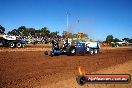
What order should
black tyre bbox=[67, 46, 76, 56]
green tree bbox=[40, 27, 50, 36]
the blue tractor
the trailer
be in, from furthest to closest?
green tree bbox=[40, 27, 50, 36] → the trailer → black tyre bbox=[67, 46, 76, 56] → the blue tractor

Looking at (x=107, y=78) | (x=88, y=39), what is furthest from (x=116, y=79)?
(x=88, y=39)

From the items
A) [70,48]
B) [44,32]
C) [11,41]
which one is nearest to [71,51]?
[70,48]

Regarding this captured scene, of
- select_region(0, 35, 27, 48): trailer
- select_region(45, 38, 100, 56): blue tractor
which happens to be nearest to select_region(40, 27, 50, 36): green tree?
select_region(0, 35, 27, 48): trailer

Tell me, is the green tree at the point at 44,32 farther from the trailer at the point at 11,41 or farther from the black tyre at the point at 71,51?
the black tyre at the point at 71,51

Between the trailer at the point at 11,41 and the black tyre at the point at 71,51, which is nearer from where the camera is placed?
the black tyre at the point at 71,51

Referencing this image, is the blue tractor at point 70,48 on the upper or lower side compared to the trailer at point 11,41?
lower

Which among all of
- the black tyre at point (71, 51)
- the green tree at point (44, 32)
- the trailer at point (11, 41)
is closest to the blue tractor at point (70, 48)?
the black tyre at point (71, 51)

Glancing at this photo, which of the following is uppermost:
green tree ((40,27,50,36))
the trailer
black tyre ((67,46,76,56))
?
green tree ((40,27,50,36))

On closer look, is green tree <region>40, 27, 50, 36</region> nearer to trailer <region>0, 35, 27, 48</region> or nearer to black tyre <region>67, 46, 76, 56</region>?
trailer <region>0, 35, 27, 48</region>

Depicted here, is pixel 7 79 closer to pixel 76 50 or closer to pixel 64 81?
pixel 64 81

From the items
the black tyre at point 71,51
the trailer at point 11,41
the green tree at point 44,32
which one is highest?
the green tree at point 44,32

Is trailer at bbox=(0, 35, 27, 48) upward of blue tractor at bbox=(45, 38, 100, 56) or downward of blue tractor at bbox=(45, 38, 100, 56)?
upward

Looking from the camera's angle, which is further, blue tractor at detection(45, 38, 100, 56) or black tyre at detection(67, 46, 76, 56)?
black tyre at detection(67, 46, 76, 56)

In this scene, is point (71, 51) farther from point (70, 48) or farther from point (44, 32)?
point (44, 32)
